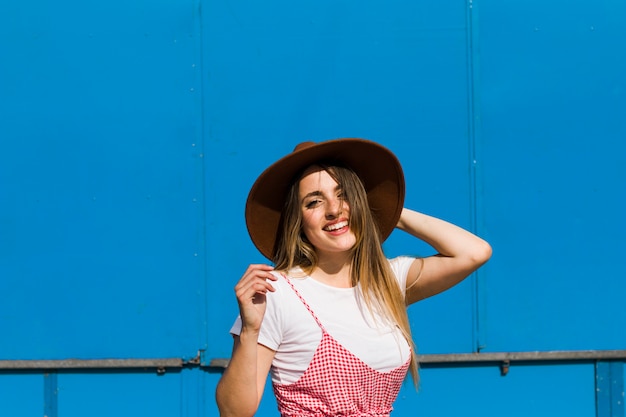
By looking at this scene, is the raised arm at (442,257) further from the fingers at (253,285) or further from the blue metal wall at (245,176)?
the blue metal wall at (245,176)

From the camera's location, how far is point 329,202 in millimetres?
2070

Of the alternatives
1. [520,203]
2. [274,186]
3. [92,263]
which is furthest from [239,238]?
[274,186]

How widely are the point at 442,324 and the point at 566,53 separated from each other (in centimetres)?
129

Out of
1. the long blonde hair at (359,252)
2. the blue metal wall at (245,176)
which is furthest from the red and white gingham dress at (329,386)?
the blue metal wall at (245,176)

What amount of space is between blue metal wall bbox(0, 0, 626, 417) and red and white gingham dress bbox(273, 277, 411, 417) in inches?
63.3

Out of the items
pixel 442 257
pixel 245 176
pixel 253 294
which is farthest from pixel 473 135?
pixel 253 294

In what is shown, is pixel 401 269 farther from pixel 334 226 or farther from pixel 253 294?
pixel 253 294

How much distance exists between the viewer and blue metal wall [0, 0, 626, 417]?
3.58 metres

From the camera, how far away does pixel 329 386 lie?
198 cm

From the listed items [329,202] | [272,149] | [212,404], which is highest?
[272,149]

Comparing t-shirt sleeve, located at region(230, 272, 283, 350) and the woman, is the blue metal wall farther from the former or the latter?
t-shirt sleeve, located at region(230, 272, 283, 350)

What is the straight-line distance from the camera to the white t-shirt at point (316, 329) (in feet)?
6.49

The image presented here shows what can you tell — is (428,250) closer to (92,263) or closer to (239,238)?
(239,238)

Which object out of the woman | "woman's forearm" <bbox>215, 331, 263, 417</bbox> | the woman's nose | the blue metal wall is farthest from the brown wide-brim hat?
the blue metal wall
